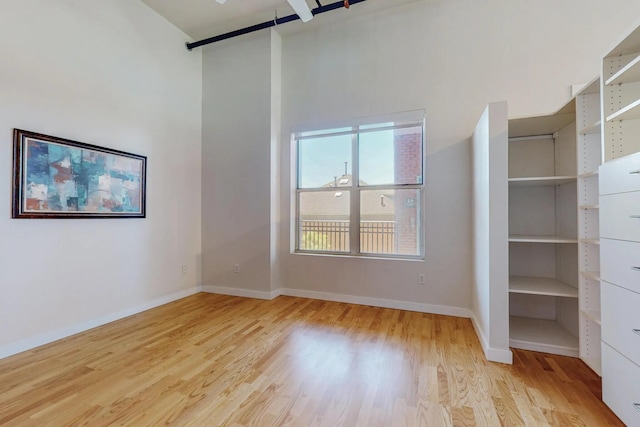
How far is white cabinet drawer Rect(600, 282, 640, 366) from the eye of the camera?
1.46 m

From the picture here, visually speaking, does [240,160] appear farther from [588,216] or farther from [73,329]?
[588,216]

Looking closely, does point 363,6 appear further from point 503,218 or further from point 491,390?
Answer: point 491,390

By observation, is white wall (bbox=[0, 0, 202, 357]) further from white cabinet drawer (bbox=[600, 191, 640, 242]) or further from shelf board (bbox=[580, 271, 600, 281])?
shelf board (bbox=[580, 271, 600, 281])

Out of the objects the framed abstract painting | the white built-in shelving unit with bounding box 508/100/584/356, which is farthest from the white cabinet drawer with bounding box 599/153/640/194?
the framed abstract painting

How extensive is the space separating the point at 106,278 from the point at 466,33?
4921mm

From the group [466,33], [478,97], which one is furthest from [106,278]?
[466,33]

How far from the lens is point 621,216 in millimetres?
1562

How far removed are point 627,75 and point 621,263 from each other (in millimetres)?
1083

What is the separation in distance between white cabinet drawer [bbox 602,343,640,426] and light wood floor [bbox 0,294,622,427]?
9cm

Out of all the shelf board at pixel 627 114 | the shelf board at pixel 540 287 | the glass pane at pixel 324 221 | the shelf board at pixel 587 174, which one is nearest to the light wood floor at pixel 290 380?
the shelf board at pixel 540 287

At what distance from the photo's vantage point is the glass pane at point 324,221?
3988 mm

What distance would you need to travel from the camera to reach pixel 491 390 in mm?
1874

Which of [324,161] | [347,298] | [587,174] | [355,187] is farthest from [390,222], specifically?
[587,174]

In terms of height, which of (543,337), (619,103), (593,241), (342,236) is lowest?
(543,337)
